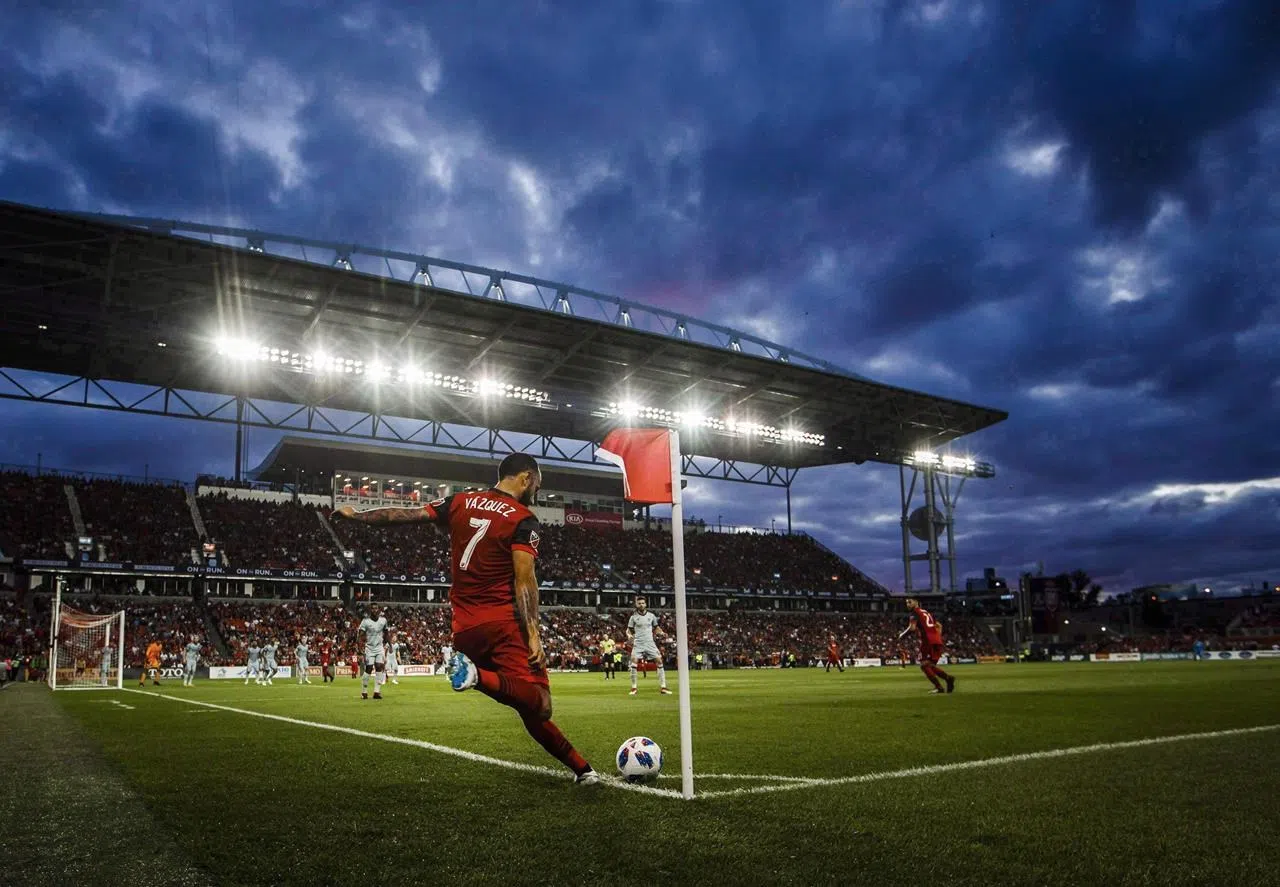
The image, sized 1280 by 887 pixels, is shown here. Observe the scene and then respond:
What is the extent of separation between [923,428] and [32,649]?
165 ft

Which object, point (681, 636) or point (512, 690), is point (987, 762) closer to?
point (681, 636)

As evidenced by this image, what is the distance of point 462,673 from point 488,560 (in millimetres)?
762

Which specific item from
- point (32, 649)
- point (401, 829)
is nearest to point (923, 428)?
point (32, 649)

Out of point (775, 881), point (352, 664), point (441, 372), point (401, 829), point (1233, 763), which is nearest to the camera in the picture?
point (775, 881)

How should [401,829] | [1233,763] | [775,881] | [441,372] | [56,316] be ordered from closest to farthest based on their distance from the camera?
[775,881] → [401,829] → [1233,763] → [56,316] → [441,372]

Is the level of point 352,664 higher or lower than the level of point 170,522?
lower

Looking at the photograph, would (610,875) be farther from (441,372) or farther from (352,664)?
(441,372)

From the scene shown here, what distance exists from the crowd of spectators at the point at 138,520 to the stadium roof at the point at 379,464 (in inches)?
366

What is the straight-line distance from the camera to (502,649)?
5.88 m

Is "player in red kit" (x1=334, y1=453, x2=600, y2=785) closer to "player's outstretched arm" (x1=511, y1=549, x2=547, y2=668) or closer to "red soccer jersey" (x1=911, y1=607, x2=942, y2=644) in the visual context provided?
"player's outstretched arm" (x1=511, y1=549, x2=547, y2=668)

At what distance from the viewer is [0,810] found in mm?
5516

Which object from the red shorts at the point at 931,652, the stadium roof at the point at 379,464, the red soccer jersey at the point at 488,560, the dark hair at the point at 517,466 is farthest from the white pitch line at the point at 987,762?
the stadium roof at the point at 379,464

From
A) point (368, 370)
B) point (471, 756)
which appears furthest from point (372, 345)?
point (471, 756)

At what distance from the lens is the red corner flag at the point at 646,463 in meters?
6.18
